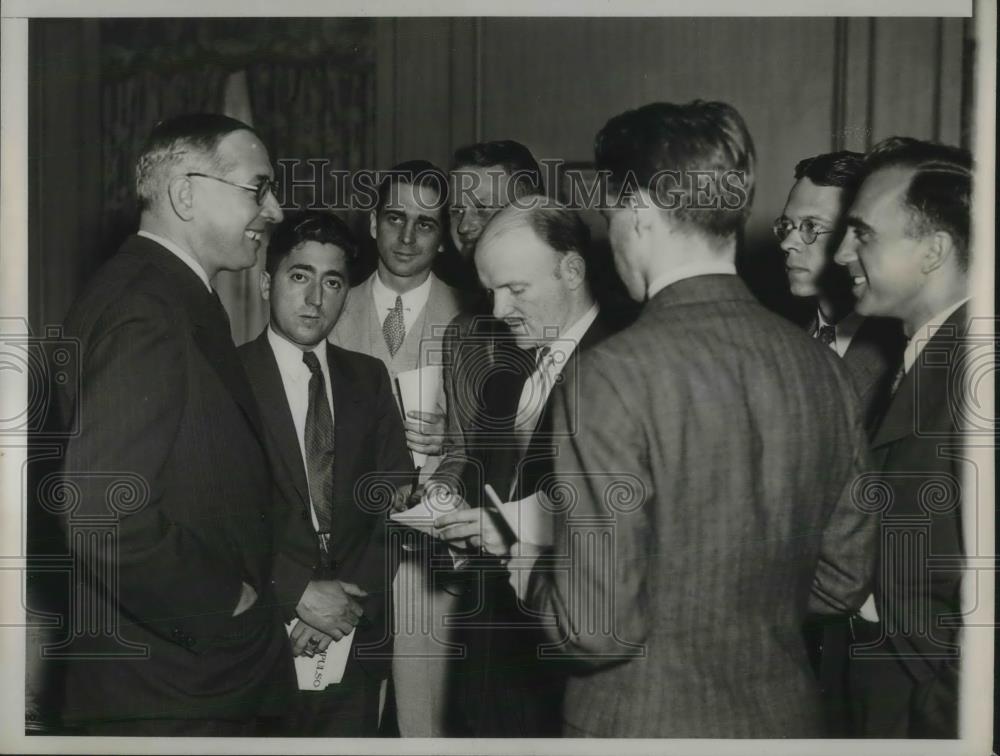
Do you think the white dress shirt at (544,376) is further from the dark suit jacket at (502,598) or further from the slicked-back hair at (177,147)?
the slicked-back hair at (177,147)

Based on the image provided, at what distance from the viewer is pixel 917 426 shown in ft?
9.16

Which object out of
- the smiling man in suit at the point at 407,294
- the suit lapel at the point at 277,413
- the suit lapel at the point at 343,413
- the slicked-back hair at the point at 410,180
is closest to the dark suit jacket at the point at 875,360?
the smiling man in suit at the point at 407,294

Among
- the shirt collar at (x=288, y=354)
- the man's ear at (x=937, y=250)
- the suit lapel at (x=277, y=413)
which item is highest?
the man's ear at (x=937, y=250)

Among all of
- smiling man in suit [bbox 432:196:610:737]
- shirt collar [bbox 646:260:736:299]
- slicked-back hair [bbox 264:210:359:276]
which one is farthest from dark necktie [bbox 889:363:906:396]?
slicked-back hair [bbox 264:210:359:276]

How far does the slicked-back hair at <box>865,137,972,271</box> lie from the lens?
2764mm

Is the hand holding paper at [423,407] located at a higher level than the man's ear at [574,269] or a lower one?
lower

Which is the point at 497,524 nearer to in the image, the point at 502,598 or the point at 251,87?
the point at 502,598

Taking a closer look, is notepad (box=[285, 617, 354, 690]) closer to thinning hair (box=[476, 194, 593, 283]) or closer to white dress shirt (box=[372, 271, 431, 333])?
white dress shirt (box=[372, 271, 431, 333])

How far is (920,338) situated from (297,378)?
1697 mm

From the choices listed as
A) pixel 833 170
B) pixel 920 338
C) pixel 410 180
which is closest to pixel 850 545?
pixel 920 338

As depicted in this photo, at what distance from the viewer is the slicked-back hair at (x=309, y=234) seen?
277 cm

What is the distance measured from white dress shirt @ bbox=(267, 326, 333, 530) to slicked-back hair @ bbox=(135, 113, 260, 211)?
0.49m

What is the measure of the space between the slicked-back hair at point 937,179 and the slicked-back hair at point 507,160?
91 centimetres

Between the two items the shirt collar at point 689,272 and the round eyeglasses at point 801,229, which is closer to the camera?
the shirt collar at point 689,272
